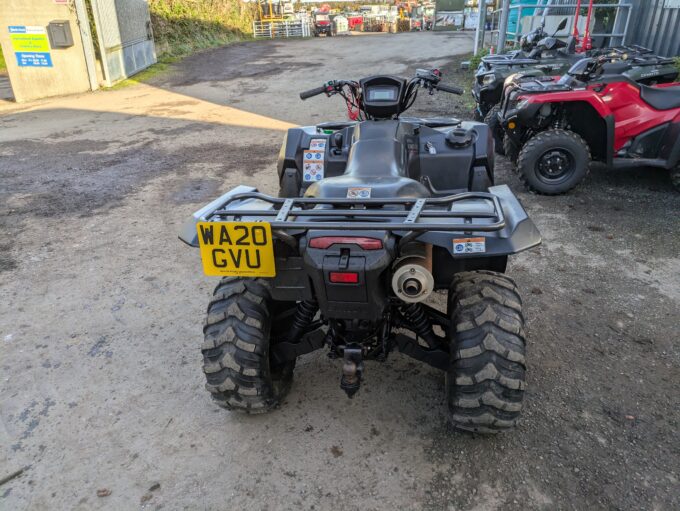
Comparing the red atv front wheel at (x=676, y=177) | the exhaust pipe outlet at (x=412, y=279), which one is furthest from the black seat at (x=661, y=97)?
the exhaust pipe outlet at (x=412, y=279)

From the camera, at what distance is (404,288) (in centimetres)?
214

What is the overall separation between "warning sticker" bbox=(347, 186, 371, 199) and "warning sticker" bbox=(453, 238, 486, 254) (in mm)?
499

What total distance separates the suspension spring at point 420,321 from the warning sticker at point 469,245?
46 centimetres

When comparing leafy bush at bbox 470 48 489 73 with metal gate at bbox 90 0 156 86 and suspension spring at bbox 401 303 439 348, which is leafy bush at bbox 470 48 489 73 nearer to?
metal gate at bbox 90 0 156 86

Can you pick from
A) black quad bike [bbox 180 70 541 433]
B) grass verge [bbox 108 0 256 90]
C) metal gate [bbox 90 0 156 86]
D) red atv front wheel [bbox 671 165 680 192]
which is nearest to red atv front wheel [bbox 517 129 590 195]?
red atv front wheel [bbox 671 165 680 192]

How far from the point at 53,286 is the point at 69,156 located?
4.67 metres

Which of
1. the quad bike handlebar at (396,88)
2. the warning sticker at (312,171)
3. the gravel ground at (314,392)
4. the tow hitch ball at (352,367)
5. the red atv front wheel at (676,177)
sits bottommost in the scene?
the gravel ground at (314,392)

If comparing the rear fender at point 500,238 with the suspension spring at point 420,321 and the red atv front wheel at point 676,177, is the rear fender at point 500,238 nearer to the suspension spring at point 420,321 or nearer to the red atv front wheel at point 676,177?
the suspension spring at point 420,321

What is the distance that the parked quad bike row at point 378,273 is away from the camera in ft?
6.86

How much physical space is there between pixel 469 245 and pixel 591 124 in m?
4.34

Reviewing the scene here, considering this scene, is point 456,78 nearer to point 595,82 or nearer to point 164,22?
point 595,82

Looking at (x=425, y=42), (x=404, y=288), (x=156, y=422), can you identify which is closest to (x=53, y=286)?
(x=156, y=422)

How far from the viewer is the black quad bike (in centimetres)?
208

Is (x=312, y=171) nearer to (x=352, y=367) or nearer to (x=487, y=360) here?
(x=352, y=367)
